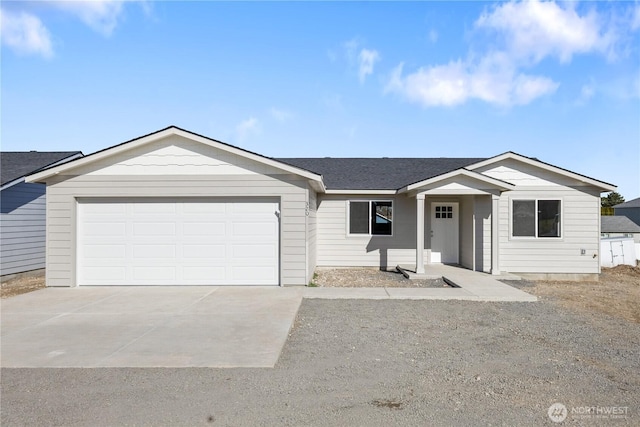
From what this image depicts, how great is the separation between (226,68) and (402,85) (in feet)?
19.9

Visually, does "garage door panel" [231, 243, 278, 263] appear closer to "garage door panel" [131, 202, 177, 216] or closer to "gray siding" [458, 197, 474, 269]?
"garage door panel" [131, 202, 177, 216]

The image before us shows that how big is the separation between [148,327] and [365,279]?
6699mm

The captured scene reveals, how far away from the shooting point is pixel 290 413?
3469mm

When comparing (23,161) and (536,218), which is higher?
(23,161)

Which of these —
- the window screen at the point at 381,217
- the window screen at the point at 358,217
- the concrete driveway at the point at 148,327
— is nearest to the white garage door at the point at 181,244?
the concrete driveway at the point at 148,327

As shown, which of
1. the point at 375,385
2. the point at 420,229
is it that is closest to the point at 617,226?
the point at 420,229

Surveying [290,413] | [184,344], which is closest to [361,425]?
[290,413]

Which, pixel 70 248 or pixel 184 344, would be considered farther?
pixel 70 248

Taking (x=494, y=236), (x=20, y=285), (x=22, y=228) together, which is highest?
(x=22, y=228)

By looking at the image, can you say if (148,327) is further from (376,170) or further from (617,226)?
(617,226)

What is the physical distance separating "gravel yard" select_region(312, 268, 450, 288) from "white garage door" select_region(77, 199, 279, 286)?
195 cm

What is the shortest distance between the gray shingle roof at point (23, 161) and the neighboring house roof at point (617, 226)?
29310 mm

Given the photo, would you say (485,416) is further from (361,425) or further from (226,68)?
(226,68)

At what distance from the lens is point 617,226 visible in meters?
25.8
